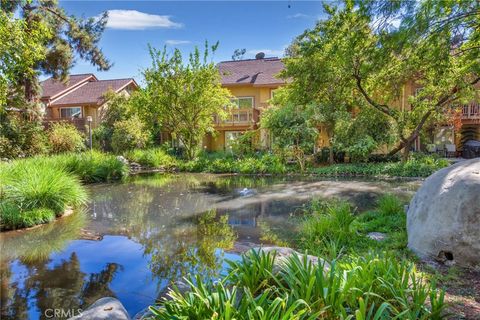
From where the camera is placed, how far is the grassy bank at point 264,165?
16.2 meters

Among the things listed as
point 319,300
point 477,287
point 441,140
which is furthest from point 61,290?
point 441,140

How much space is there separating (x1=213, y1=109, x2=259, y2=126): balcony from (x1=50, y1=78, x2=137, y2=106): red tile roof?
35.9ft

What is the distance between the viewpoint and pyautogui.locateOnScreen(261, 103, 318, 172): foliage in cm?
1852

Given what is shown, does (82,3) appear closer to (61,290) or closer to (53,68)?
(53,68)

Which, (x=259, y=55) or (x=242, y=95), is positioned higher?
(x=259, y=55)

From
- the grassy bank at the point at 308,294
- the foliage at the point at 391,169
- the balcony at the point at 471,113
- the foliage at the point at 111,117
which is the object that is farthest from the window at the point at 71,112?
the grassy bank at the point at 308,294

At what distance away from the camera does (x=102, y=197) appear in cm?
1173

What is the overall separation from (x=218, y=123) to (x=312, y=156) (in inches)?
333

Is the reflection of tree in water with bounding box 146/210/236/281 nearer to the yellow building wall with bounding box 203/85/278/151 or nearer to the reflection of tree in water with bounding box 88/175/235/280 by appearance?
the reflection of tree in water with bounding box 88/175/235/280

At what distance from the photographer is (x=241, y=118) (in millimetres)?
25484

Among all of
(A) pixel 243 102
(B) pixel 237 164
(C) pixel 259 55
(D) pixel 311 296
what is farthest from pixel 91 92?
(D) pixel 311 296

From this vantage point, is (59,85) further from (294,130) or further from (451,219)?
(451,219)

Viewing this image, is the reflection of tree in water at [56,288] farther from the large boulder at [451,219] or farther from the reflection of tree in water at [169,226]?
the large boulder at [451,219]

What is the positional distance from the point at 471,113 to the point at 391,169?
9498 millimetres
